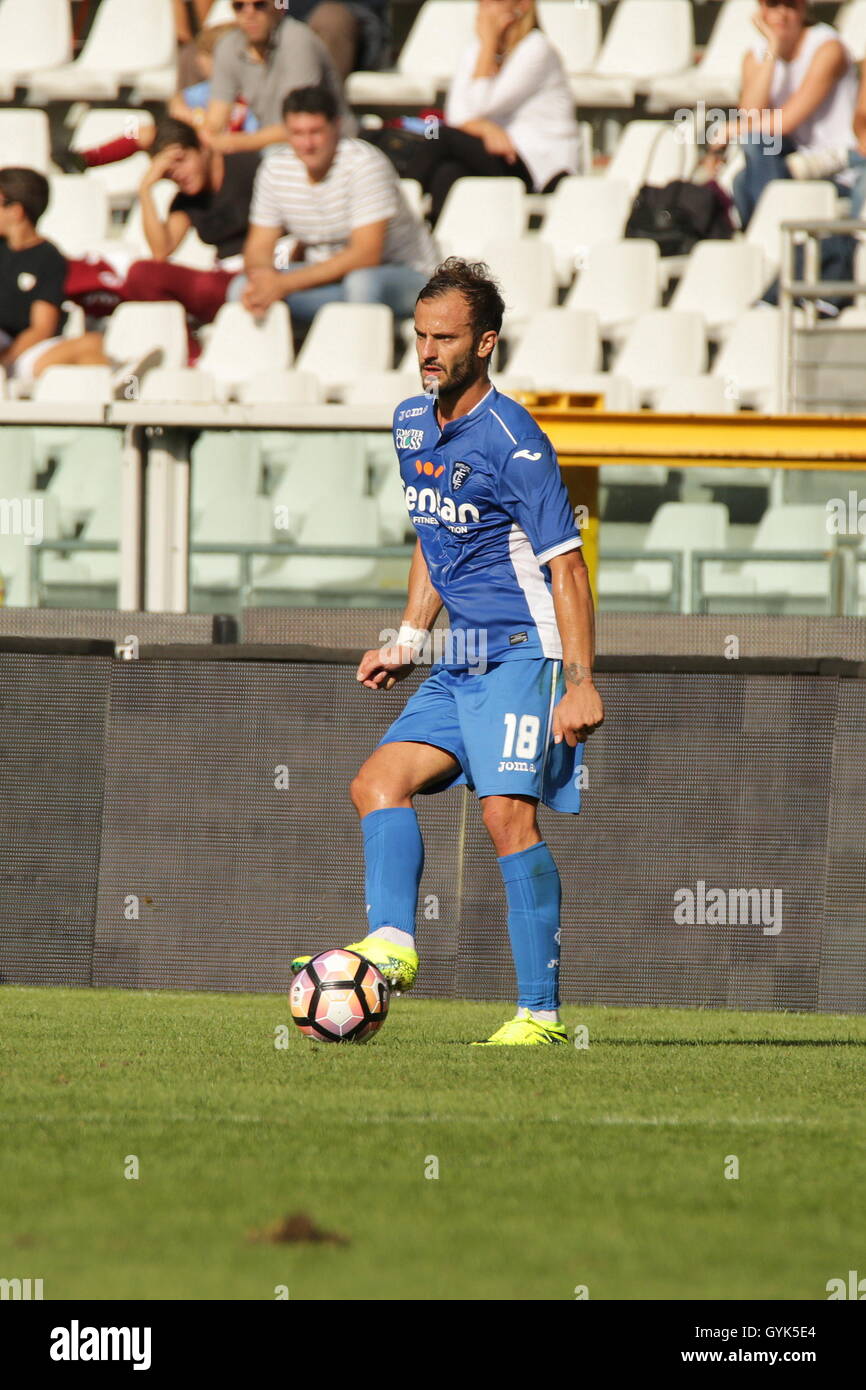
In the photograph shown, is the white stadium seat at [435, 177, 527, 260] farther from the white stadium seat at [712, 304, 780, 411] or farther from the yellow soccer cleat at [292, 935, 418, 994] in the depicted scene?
the yellow soccer cleat at [292, 935, 418, 994]

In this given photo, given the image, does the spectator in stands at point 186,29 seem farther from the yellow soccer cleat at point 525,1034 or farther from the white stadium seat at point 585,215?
the yellow soccer cleat at point 525,1034

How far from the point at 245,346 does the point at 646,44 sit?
6272 mm

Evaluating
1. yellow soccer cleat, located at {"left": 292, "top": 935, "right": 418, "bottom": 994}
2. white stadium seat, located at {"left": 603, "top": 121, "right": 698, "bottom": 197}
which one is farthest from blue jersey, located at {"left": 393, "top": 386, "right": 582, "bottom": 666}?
white stadium seat, located at {"left": 603, "top": 121, "right": 698, "bottom": 197}

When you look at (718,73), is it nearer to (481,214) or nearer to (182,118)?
(481,214)

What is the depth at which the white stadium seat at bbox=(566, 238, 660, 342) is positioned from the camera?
49.3ft

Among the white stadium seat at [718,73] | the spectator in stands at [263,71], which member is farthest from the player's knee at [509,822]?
the white stadium seat at [718,73]

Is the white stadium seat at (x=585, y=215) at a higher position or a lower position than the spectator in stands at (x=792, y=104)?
lower

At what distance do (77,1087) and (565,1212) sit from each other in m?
1.86

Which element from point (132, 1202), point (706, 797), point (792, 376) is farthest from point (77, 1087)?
point (792, 376)

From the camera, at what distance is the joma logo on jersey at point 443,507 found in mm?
6320

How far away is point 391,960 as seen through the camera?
6180 millimetres

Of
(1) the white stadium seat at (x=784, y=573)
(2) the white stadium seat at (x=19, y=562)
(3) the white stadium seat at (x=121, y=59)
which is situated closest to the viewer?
(1) the white stadium seat at (x=784, y=573)

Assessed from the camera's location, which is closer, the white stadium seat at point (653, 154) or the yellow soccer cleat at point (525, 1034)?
the yellow soccer cleat at point (525, 1034)

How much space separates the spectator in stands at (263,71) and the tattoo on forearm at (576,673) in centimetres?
995
